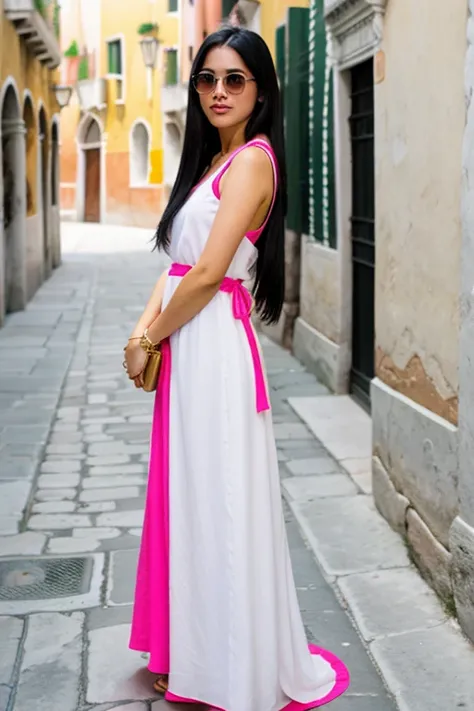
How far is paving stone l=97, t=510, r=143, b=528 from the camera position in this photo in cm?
485

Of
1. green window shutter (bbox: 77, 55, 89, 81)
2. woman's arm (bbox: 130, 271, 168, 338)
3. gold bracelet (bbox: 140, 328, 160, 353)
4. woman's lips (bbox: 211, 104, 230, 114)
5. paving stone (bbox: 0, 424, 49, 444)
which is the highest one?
green window shutter (bbox: 77, 55, 89, 81)

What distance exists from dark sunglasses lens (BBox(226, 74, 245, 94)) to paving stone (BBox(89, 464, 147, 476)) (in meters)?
3.40

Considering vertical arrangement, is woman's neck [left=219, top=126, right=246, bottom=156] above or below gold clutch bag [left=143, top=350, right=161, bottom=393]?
above

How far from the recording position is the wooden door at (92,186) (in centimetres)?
3691

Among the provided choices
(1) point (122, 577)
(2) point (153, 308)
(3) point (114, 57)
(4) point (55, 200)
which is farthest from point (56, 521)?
(3) point (114, 57)

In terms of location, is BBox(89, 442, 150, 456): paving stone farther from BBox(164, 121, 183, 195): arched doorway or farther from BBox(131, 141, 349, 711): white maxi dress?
BBox(164, 121, 183, 195): arched doorway

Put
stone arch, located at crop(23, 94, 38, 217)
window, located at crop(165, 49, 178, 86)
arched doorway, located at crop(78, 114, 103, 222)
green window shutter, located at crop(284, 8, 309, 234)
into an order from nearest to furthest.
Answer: green window shutter, located at crop(284, 8, 309, 234)
stone arch, located at crop(23, 94, 38, 217)
window, located at crop(165, 49, 178, 86)
arched doorway, located at crop(78, 114, 103, 222)

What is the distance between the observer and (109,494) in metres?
5.35

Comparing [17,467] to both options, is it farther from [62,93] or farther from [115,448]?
[62,93]

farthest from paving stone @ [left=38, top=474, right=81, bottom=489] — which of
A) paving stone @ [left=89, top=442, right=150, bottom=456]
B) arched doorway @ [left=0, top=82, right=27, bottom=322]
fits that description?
arched doorway @ [left=0, top=82, right=27, bottom=322]

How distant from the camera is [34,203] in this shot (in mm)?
15328

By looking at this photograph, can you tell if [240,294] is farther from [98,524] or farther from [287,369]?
[287,369]

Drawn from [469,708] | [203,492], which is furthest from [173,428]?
[469,708]

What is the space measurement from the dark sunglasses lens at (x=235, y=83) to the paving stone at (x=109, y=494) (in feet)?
9.89
